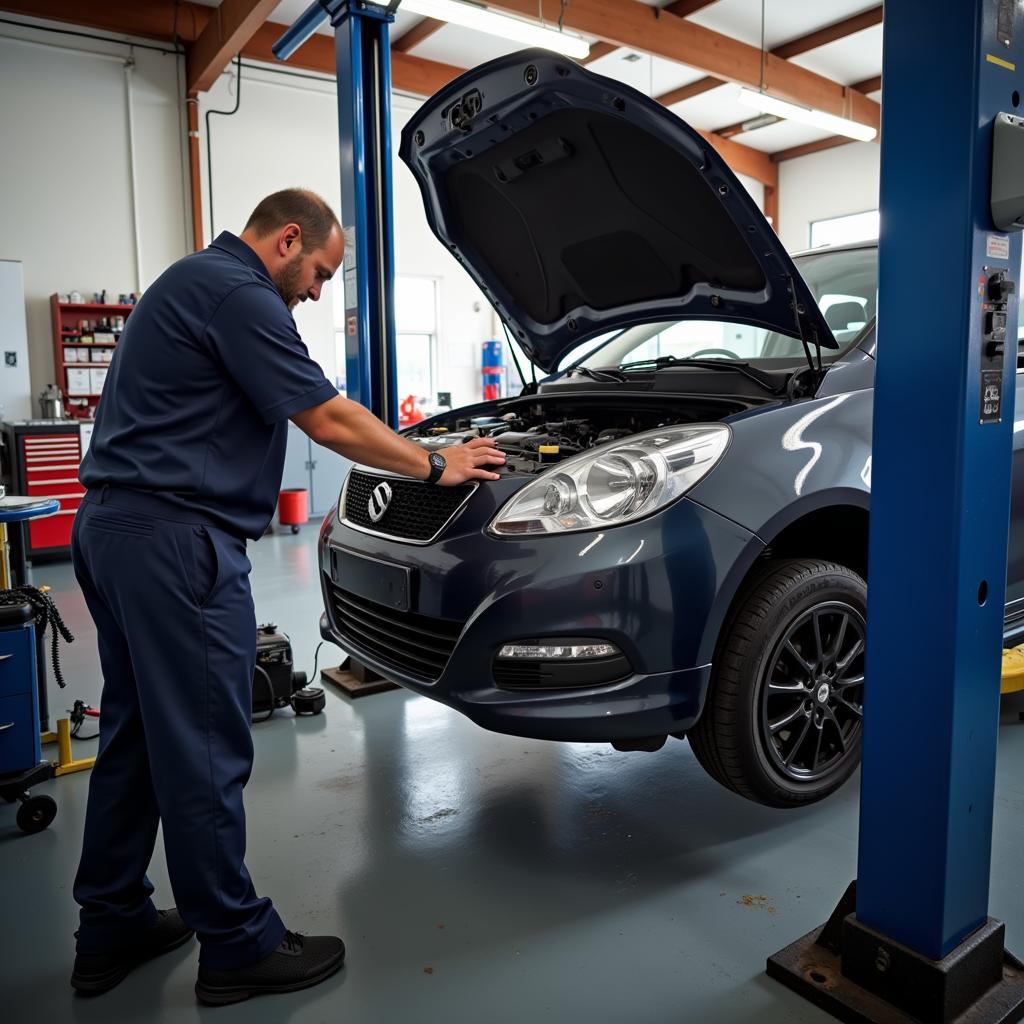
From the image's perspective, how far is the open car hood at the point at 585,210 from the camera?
1.83m

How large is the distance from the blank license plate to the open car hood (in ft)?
3.48

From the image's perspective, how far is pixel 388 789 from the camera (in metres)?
2.22

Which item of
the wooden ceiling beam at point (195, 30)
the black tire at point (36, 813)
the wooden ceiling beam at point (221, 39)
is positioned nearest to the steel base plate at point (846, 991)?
the black tire at point (36, 813)

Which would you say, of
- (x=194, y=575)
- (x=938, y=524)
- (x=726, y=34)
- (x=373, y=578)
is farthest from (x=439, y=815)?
(x=726, y=34)

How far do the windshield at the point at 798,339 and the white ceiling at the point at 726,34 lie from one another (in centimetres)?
424

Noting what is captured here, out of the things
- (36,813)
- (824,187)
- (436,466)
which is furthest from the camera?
(824,187)

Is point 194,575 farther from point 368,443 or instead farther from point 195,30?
→ point 195,30

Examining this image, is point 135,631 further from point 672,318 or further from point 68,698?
point 68,698

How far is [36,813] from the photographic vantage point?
2.02 m

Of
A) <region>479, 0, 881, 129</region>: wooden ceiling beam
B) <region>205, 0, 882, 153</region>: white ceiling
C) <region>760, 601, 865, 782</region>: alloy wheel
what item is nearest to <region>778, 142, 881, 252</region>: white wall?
<region>205, 0, 882, 153</region>: white ceiling

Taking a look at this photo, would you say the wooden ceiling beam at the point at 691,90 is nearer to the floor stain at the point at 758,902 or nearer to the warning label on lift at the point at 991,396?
the warning label on lift at the point at 991,396

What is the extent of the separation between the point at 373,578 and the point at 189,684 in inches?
24.1

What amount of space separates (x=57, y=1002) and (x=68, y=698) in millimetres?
1733

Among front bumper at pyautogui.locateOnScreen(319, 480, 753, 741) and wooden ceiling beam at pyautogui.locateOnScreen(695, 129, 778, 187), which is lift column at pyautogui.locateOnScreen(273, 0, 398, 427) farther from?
wooden ceiling beam at pyautogui.locateOnScreen(695, 129, 778, 187)
